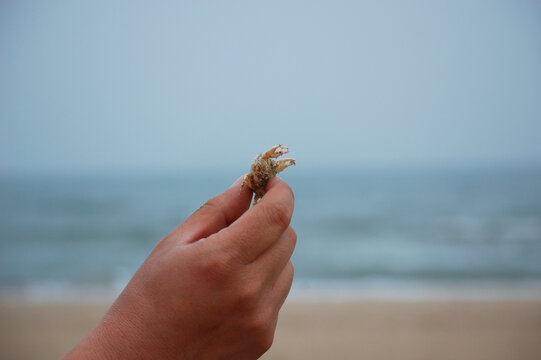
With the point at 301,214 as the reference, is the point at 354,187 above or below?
above

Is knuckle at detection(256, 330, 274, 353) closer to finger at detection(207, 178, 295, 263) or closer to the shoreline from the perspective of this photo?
finger at detection(207, 178, 295, 263)

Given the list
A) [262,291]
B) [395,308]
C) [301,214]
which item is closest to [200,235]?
[262,291]

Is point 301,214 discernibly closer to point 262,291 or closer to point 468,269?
point 468,269

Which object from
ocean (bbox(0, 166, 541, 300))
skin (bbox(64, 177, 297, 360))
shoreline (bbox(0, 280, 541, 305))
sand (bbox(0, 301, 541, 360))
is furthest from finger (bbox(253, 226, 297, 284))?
ocean (bbox(0, 166, 541, 300))

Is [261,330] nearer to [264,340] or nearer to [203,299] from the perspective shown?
[264,340]

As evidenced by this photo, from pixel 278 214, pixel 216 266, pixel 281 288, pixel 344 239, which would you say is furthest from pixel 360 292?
pixel 216 266

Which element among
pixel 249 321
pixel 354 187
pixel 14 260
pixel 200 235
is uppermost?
A: pixel 354 187
